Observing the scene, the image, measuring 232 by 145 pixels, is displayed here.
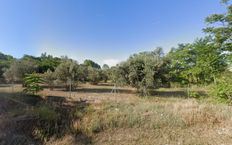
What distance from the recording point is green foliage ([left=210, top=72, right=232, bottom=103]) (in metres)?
5.81

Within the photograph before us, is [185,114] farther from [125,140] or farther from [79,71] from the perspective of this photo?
[79,71]

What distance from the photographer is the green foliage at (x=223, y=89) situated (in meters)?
5.81

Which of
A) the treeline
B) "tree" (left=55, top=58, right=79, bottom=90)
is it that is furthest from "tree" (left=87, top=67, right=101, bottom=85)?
"tree" (left=55, top=58, right=79, bottom=90)

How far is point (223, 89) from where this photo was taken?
5910 mm

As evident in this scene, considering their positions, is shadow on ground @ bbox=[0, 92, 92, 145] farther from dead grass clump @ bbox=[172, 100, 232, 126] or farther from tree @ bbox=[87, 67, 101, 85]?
tree @ bbox=[87, 67, 101, 85]

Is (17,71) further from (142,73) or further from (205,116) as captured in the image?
(205,116)

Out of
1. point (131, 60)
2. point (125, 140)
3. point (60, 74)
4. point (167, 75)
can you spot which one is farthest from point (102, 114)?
point (60, 74)

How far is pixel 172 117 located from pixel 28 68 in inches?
653

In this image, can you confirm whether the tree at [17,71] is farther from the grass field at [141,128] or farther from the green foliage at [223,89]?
the green foliage at [223,89]

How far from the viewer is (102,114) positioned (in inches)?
184

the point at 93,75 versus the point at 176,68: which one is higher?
the point at 176,68

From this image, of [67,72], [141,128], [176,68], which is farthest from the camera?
[176,68]

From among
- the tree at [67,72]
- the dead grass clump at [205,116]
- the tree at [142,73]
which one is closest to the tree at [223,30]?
the dead grass clump at [205,116]

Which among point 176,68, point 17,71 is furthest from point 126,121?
point 176,68
